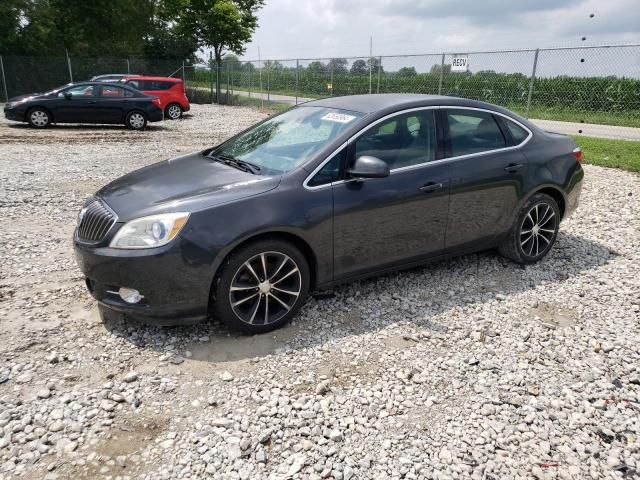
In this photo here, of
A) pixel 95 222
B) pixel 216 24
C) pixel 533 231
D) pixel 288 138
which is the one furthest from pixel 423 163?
pixel 216 24

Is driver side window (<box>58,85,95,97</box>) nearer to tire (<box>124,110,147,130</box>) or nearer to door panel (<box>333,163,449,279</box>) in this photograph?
tire (<box>124,110,147,130</box>)

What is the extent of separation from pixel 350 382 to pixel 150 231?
167 cm

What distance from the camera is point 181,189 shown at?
361cm

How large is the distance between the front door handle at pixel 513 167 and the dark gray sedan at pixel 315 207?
0.05ft

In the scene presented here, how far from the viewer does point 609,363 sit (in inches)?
135

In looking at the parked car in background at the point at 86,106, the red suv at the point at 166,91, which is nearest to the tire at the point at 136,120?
the parked car in background at the point at 86,106

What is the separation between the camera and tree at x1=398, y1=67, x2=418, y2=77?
1665 cm

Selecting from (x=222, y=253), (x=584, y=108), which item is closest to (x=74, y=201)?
(x=222, y=253)

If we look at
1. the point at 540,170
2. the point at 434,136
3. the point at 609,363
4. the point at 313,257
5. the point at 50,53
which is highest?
the point at 50,53

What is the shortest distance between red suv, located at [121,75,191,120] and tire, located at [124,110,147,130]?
120 inches

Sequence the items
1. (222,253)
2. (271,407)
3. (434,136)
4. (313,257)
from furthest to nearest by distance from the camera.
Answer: (434,136)
(313,257)
(222,253)
(271,407)

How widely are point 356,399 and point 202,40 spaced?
97.9 ft

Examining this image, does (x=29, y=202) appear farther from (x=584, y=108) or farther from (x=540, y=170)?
(x=584, y=108)

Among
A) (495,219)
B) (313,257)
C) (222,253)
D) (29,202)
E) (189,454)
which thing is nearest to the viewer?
(189,454)
